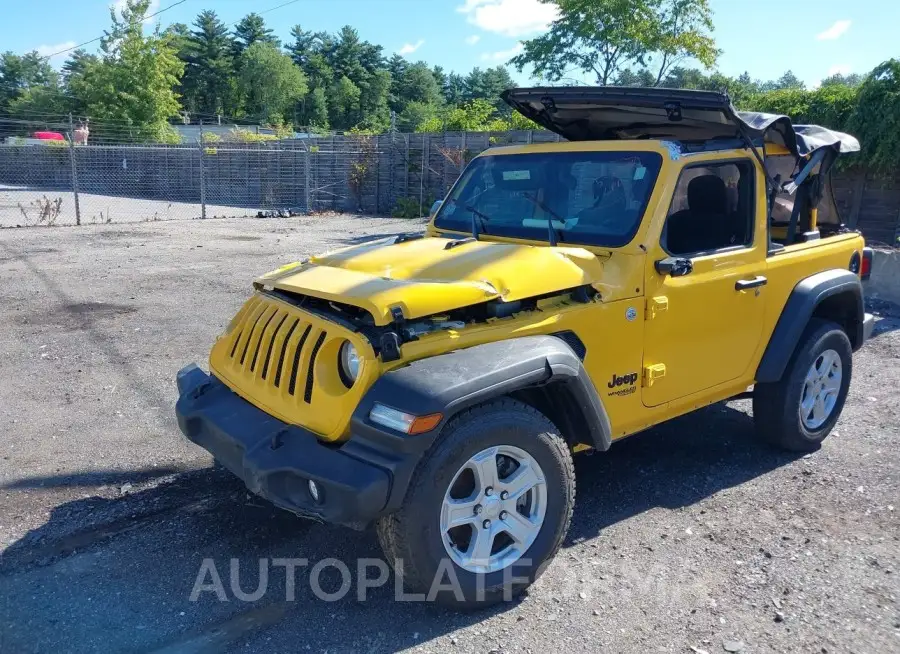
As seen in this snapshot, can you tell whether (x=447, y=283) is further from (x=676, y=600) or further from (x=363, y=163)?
(x=363, y=163)

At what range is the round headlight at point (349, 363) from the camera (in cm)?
313

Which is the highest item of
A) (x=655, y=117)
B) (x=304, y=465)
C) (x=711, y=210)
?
(x=655, y=117)

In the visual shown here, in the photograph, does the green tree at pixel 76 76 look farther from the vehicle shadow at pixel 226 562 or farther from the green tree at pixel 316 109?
the vehicle shadow at pixel 226 562

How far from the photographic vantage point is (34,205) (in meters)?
22.3

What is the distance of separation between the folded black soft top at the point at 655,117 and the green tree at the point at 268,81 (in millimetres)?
66693

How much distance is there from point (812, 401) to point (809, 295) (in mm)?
784

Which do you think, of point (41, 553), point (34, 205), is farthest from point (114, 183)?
point (41, 553)

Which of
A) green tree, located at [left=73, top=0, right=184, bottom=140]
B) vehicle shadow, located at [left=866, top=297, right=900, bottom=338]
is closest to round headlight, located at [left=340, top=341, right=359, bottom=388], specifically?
vehicle shadow, located at [left=866, top=297, right=900, bottom=338]

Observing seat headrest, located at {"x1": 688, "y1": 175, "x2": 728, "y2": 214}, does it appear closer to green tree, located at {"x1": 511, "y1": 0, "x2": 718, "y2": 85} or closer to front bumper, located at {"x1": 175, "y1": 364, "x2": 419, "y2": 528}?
front bumper, located at {"x1": 175, "y1": 364, "x2": 419, "y2": 528}

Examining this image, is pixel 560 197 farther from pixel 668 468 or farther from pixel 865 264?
pixel 865 264

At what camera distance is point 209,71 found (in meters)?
69.9

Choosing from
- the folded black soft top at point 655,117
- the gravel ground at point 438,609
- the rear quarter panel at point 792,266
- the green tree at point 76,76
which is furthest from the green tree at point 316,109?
the rear quarter panel at point 792,266

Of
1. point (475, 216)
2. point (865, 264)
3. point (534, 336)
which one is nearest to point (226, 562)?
point (534, 336)

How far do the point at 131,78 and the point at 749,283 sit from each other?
146 feet
